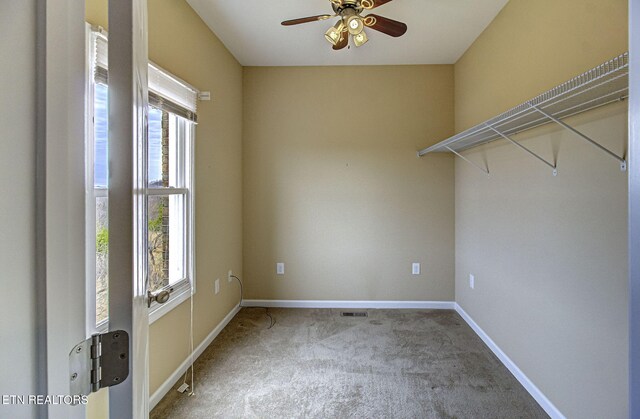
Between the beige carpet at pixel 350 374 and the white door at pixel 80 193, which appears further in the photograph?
the beige carpet at pixel 350 374

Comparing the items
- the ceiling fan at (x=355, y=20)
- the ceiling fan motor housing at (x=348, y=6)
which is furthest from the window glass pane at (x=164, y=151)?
the ceiling fan motor housing at (x=348, y=6)

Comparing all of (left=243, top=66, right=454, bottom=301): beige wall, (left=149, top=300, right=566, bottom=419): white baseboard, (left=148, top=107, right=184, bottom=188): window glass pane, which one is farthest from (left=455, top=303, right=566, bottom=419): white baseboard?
(left=148, top=107, right=184, bottom=188): window glass pane

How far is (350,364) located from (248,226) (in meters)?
1.81

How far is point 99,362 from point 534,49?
8.33ft

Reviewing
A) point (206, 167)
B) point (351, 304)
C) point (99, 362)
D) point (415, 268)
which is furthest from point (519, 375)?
point (206, 167)

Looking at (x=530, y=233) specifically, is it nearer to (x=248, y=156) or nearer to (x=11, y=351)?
(x=11, y=351)

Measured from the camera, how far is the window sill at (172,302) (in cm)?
169

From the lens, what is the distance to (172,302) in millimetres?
1894

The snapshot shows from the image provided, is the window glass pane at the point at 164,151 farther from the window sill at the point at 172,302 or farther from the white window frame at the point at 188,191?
the window sill at the point at 172,302

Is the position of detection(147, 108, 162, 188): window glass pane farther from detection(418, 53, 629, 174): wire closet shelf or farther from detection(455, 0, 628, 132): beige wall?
detection(455, 0, 628, 132): beige wall

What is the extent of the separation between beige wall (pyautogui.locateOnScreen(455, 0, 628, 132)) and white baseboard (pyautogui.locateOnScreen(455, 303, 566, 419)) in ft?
6.03

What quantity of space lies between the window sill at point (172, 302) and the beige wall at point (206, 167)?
53 mm

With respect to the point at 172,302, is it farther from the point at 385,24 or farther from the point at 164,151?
the point at 385,24

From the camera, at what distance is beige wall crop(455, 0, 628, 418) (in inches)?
51.1
